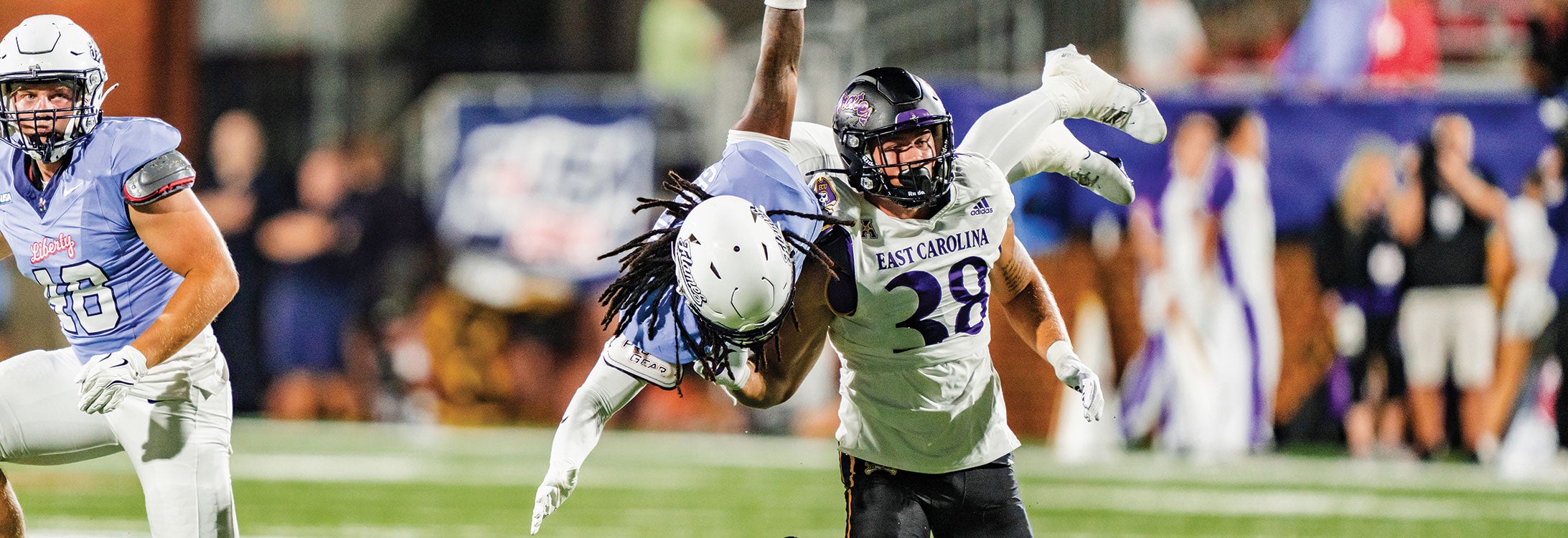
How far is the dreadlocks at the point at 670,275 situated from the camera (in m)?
3.92

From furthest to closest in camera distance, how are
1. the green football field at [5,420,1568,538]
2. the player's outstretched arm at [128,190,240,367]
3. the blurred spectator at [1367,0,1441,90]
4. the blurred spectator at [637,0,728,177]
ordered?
the blurred spectator at [637,0,728,177] < the blurred spectator at [1367,0,1441,90] < the green football field at [5,420,1568,538] < the player's outstretched arm at [128,190,240,367]

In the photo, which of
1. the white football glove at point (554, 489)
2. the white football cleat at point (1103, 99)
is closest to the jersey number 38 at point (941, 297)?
the white football cleat at point (1103, 99)

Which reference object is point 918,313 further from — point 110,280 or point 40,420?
point 40,420

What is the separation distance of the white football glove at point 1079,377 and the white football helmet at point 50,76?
94.1 inches

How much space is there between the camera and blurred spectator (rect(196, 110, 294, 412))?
11.5 meters

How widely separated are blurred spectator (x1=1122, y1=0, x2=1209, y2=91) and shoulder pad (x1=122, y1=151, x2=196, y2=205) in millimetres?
7552

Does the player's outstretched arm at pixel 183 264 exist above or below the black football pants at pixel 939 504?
above

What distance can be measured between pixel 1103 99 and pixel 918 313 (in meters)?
0.86

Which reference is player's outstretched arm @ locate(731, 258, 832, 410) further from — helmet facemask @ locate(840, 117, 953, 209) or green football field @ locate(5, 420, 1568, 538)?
green football field @ locate(5, 420, 1568, 538)

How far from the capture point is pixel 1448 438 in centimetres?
1017

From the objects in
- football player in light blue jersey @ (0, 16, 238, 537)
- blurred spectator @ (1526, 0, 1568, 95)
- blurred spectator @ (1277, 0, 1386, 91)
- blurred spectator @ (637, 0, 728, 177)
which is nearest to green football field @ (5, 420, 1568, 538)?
blurred spectator @ (637, 0, 728, 177)

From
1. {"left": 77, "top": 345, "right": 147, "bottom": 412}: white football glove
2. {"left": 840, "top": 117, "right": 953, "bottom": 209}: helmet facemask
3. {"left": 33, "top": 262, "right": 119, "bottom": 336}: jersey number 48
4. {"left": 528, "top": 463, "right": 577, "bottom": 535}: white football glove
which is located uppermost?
{"left": 840, "top": 117, "right": 953, "bottom": 209}: helmet facemask

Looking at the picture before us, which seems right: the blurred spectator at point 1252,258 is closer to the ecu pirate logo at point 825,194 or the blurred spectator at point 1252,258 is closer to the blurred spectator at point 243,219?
the blurred spectator at point 243,219

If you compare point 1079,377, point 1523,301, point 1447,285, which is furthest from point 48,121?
point 1523,301
